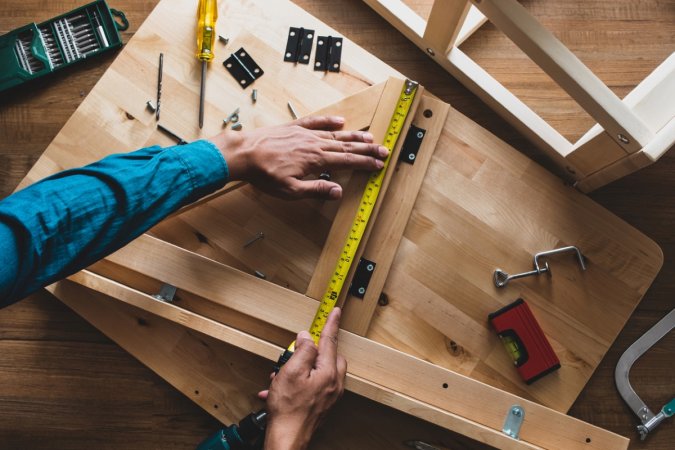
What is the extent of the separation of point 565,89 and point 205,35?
1142 millimetres

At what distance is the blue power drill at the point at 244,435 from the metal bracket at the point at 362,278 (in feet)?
1.49

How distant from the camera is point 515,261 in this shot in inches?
68.3

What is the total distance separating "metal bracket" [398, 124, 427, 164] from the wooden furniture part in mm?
279

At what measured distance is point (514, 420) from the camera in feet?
5.13

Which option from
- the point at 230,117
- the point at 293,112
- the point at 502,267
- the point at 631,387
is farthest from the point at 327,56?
the point at 631,387

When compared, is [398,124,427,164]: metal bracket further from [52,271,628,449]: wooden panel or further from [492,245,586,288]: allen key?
[52,271,628,449]: wooden panel

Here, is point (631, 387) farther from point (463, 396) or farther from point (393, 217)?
point (393, 217)

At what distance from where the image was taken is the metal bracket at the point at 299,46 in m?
1.83

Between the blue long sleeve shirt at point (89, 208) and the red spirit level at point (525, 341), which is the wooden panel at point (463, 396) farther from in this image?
the blue long sleeve shirt at point (89, 208)

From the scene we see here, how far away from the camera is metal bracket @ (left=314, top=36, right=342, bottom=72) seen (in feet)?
5.98

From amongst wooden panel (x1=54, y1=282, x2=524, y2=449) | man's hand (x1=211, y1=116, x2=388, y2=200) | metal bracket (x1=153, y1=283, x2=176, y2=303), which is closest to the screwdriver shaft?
man's hand (x1=211, y1=116, x2=388, y2=200)

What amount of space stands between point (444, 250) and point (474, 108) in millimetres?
545

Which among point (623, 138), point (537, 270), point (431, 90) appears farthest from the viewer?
point (431, 90)

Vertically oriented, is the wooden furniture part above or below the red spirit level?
above
